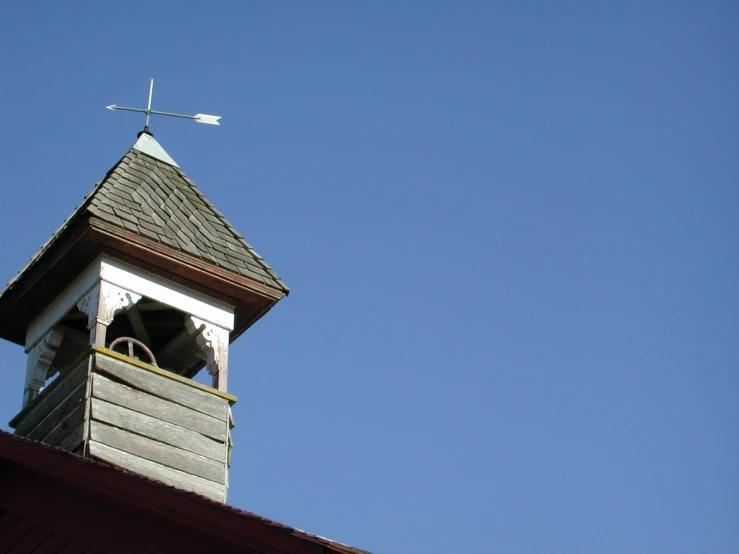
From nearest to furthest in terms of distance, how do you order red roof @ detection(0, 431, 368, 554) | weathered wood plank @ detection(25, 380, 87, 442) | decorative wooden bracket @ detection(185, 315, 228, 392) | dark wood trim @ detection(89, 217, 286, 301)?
1. red roof @ detection(0, 431, 368, 554)
2. weathered wood plank @ detection(25, 380, 87, 442)
3. dark wood trim @ detection(89, 217, 286, 301)
4. decorative wooden bracket @ detection(185, 315, 228, 392)

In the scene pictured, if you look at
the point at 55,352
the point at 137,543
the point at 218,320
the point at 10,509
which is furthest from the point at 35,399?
the point at 137,543

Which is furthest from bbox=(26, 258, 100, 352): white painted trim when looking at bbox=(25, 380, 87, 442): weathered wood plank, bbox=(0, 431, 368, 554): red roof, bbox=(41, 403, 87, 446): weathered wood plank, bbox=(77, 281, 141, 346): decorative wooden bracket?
bbox=(0, 431, 368, 554): red roof

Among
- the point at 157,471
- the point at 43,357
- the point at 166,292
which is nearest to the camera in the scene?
the point at 157,471

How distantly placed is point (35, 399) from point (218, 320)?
7.35 feet

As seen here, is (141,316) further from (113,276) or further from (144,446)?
(144,446)

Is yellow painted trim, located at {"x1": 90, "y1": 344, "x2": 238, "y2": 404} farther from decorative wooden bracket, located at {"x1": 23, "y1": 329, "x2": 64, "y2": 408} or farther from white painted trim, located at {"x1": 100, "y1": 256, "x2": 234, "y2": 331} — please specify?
decorative wooden bracket, located at {"x1": 23, "y1": 329, "x2": 64, "y2": 408}

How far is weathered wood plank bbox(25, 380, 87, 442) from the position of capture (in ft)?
38.6

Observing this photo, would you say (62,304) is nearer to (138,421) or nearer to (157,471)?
(138,421)

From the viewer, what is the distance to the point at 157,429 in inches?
469

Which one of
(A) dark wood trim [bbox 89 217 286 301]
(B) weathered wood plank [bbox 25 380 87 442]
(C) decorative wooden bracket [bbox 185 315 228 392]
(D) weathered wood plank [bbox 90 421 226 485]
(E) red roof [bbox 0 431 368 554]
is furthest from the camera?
(C) decorative wooden bracket [bbox 185 315 228 392]

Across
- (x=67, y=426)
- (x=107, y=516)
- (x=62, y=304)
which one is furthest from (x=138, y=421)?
(x=107, y=516)

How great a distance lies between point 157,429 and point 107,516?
3.37 m

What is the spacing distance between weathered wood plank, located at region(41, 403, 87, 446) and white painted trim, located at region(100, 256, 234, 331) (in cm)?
170

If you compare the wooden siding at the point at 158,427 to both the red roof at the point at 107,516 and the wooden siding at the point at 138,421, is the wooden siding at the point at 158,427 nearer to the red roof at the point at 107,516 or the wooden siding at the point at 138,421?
the wooden siding at the point at 138,421
